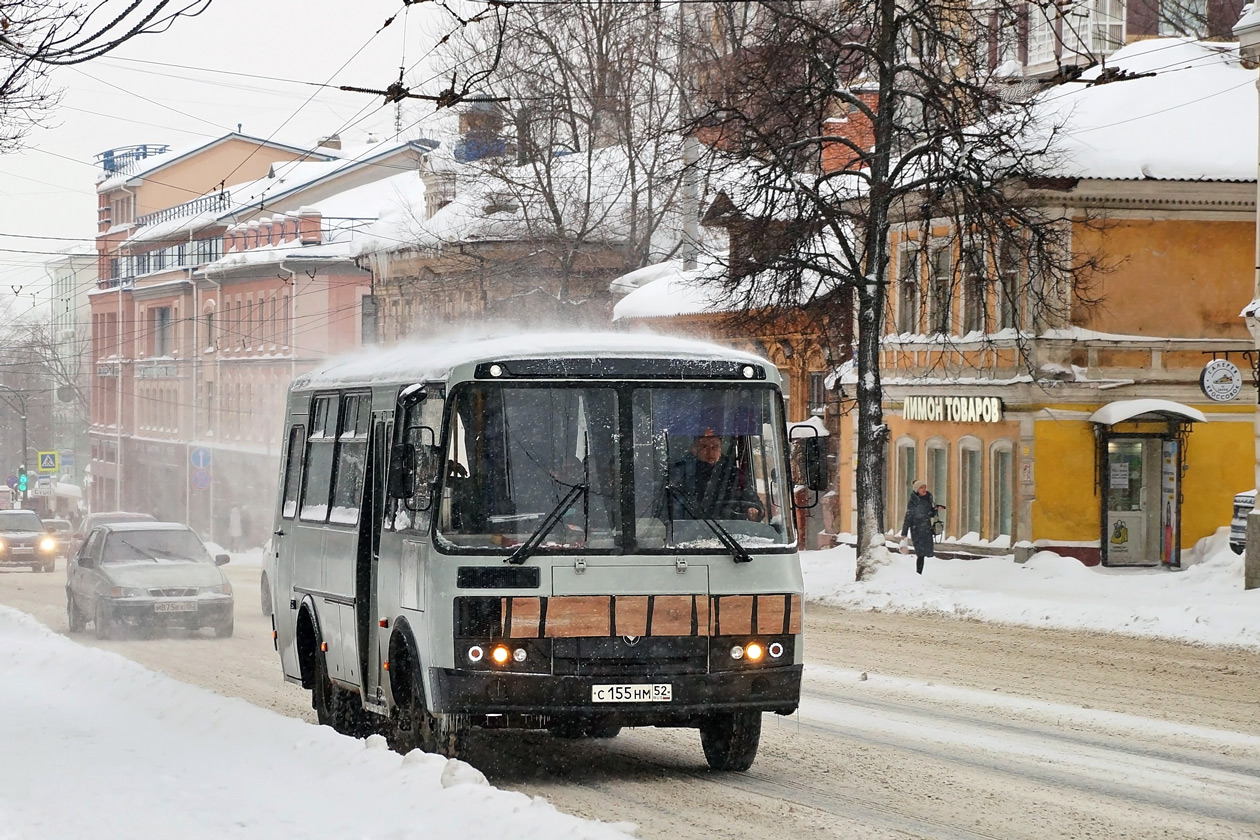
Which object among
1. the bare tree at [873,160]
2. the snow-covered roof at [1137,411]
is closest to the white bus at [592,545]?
the bare tree at [873,160]

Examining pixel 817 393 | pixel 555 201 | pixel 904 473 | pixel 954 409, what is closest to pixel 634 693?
pixel 954 409

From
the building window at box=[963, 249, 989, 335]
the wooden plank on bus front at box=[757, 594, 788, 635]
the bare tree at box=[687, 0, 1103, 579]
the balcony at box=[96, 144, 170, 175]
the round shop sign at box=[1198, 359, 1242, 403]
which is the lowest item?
the wooden plank on bus front at box=[757, 594, 788, 635]

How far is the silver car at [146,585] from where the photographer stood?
1024 inches

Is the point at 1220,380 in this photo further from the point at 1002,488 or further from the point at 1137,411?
the point at 1002,488

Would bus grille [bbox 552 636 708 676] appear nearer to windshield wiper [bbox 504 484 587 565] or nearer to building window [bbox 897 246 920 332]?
windshield wiper [bbox 504 484 587 565]

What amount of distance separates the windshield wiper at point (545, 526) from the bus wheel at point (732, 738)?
1.55 m

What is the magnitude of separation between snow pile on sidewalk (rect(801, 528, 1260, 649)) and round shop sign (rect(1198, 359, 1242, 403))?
2.52 metres

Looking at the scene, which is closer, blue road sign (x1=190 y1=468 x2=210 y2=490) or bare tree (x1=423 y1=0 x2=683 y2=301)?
bare tree (x1=423 y1=0 x2=683 y2=301)

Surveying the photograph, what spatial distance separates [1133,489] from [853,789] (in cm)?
2599

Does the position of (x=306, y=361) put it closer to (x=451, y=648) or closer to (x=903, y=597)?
(x=903, y=597)

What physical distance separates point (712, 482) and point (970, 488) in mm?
26678

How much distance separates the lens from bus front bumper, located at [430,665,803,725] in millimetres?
11211

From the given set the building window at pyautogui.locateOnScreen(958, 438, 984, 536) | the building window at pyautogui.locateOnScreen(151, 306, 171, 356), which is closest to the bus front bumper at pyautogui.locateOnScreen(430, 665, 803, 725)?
the building window at pyautogui.locateOnScreen(958, 438, 984, 536)

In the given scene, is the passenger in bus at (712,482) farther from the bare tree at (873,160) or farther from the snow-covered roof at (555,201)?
the snow-covered roof at (555,201)
